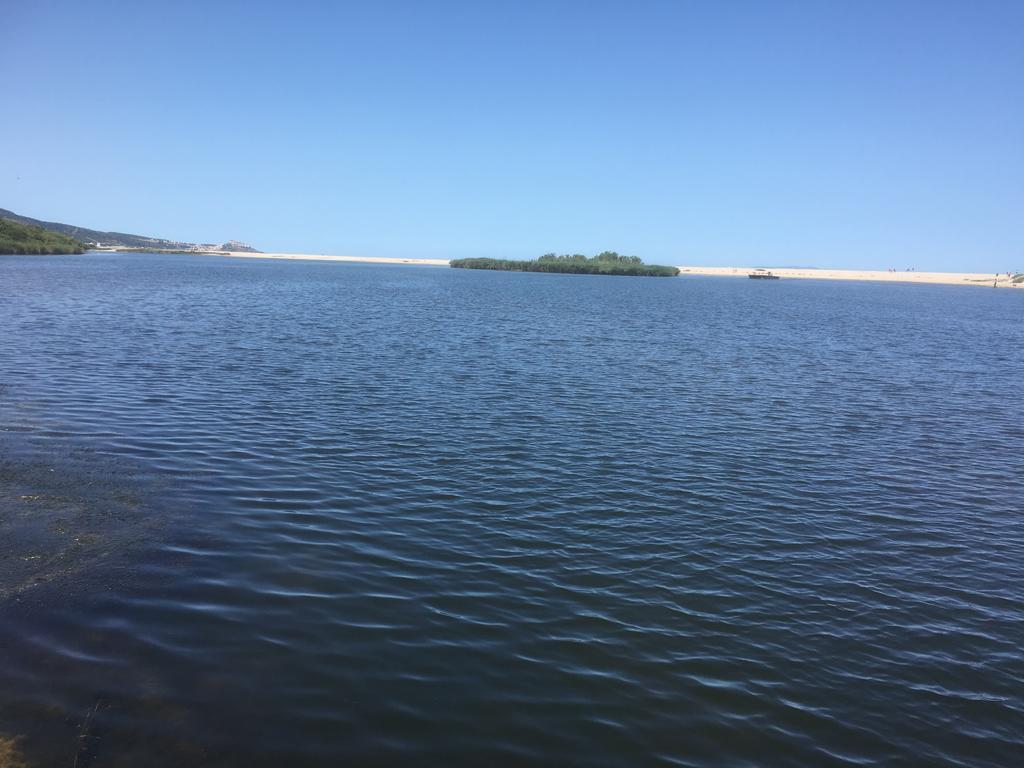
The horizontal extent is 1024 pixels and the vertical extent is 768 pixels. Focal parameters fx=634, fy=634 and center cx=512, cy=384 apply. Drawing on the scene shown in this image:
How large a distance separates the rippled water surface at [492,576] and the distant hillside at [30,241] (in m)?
156

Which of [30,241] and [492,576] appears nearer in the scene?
[492,576]

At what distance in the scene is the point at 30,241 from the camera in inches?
6275

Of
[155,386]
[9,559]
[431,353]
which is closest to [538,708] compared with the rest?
[9,559]

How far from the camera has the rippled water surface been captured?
8.40 m

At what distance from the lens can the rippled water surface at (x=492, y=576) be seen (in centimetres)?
840

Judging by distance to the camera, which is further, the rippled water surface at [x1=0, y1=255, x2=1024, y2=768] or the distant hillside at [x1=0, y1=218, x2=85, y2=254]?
the distant hillside at [x1=0, y1=218, x2=85, y2=254]

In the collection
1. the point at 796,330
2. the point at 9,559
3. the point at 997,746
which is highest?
the point at 796,330

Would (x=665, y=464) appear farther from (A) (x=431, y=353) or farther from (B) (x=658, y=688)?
(A) (x=431, y=353)

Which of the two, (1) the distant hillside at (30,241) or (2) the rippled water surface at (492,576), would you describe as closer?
(2) the rippled water surface at (492,576)

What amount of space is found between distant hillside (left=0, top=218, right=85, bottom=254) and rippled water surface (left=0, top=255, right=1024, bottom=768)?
15635cm

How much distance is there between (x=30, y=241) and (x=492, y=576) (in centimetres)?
19436

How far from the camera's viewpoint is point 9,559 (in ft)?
37.3

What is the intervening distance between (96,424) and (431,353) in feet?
67.2

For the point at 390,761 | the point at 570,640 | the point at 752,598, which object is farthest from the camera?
the point at 752,598
